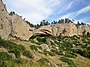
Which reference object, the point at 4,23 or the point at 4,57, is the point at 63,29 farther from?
the point at 4,57

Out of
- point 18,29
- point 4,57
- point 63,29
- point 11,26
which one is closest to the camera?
point 4,57

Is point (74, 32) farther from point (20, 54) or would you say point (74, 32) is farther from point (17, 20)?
point (20, 54)

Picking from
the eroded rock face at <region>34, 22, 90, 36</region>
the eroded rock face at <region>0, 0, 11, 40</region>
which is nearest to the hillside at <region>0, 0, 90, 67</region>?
the eroded rock face at <region>0, 0, 11, 40</region>

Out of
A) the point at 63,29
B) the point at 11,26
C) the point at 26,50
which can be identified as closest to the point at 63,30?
the point at 63,29

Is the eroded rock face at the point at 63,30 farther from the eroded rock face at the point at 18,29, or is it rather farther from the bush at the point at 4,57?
the bush at the point at 4,57

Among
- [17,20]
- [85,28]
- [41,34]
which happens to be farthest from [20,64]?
[85,28]

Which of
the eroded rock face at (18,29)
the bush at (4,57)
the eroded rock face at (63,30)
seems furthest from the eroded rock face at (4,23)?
the eroded rock face at (63,30)

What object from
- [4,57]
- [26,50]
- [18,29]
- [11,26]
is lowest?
[4,57]

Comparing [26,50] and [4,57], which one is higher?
[26,50]

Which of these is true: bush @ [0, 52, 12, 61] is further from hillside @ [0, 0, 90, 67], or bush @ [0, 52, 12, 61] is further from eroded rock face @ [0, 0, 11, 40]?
eroded rock face @ [0, 0, 11, 40]

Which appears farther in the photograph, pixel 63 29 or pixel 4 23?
pixel 63 29

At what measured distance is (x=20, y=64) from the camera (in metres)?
17.1

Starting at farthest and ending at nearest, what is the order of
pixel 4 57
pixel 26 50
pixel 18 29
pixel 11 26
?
pixel 18 29 < pixel 11 26 < pixel 26 50 < pixel 4 57

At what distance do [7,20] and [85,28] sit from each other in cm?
6338
